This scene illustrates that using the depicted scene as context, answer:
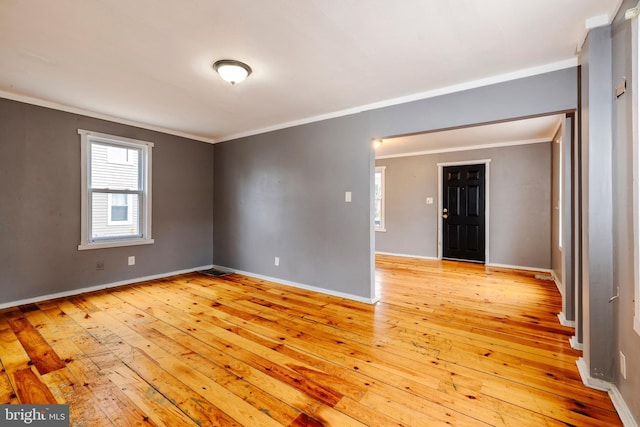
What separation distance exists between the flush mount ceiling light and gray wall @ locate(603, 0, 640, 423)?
2.53 m

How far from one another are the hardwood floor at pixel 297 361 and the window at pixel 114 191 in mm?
861

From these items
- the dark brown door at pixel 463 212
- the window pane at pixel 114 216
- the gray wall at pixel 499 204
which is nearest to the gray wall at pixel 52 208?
the window pane at pixel 114 216

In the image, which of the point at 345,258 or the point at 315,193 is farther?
the point at 315,193

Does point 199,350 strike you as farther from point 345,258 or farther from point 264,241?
point 264,241

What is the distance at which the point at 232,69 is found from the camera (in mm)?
2422

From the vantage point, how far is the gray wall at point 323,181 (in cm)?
267

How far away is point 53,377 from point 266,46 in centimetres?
275

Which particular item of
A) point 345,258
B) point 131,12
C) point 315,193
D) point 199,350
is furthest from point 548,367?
point 131,12

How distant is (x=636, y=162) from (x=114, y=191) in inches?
204

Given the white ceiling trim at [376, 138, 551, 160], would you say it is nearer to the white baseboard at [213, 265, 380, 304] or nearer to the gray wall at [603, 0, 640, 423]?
the white baseboard at [213, 265, 380, 304]

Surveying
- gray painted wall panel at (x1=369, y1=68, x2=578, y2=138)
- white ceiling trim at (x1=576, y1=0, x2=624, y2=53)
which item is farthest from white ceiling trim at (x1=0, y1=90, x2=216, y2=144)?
white ceiling trim at (x1=576, y1=0, x2=624, y2=53)

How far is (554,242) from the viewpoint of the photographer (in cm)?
472

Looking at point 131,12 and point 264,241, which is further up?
point 131,12

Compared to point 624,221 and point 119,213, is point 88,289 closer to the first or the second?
point 119,213
